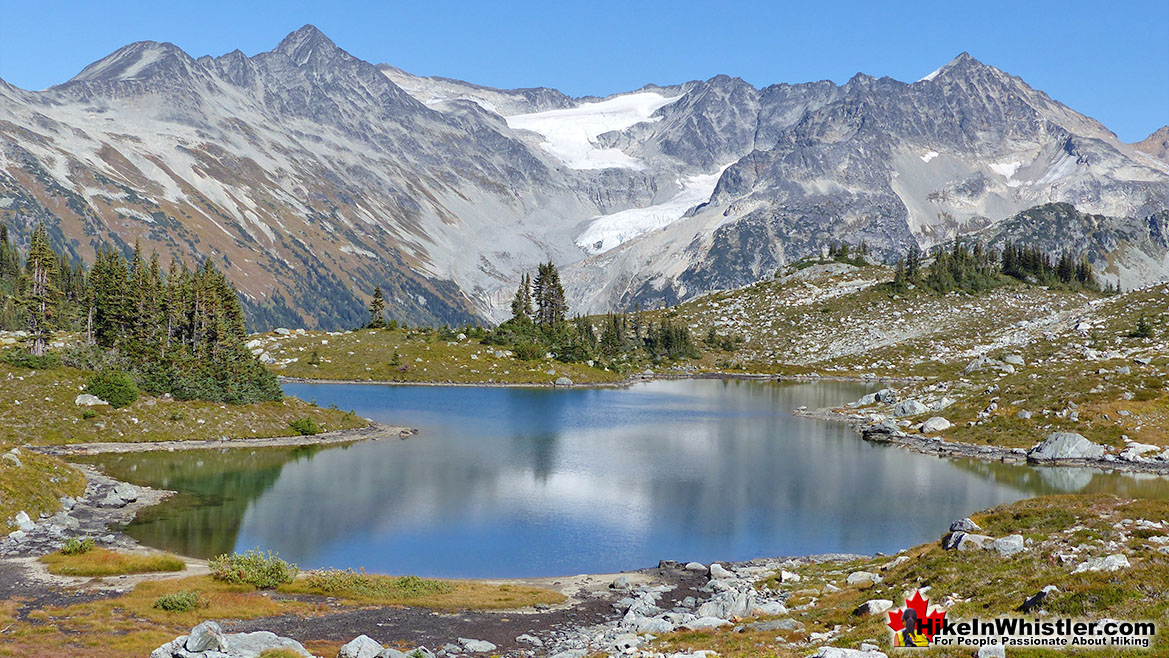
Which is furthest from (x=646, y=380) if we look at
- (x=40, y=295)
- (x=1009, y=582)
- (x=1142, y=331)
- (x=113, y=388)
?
(x=1009, y=582)

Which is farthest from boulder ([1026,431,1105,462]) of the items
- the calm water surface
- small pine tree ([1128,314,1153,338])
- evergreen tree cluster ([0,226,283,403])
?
evergreen tree cluster ([0,226,283,403])

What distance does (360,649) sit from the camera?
94.3ft

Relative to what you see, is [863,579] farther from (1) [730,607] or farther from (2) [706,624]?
(2) [706,624]

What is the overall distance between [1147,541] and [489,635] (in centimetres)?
2535

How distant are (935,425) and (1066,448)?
17.2 metres

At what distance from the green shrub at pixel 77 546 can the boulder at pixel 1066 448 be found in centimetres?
7657

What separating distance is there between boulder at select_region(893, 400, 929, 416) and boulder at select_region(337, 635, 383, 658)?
8755 centimetres

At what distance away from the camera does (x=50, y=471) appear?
183 feet

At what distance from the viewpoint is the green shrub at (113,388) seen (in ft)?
255

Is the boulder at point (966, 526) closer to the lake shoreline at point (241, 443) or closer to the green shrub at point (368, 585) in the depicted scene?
the green shrub at point (368, 585)

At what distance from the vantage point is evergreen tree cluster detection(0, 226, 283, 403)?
85500mm

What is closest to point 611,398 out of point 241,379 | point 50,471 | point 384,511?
point 241,379

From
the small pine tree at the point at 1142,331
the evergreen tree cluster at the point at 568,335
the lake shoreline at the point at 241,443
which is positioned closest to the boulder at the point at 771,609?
the lake shoreline at the point at 241,443

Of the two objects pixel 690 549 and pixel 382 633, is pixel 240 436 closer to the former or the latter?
pixel 690 549
